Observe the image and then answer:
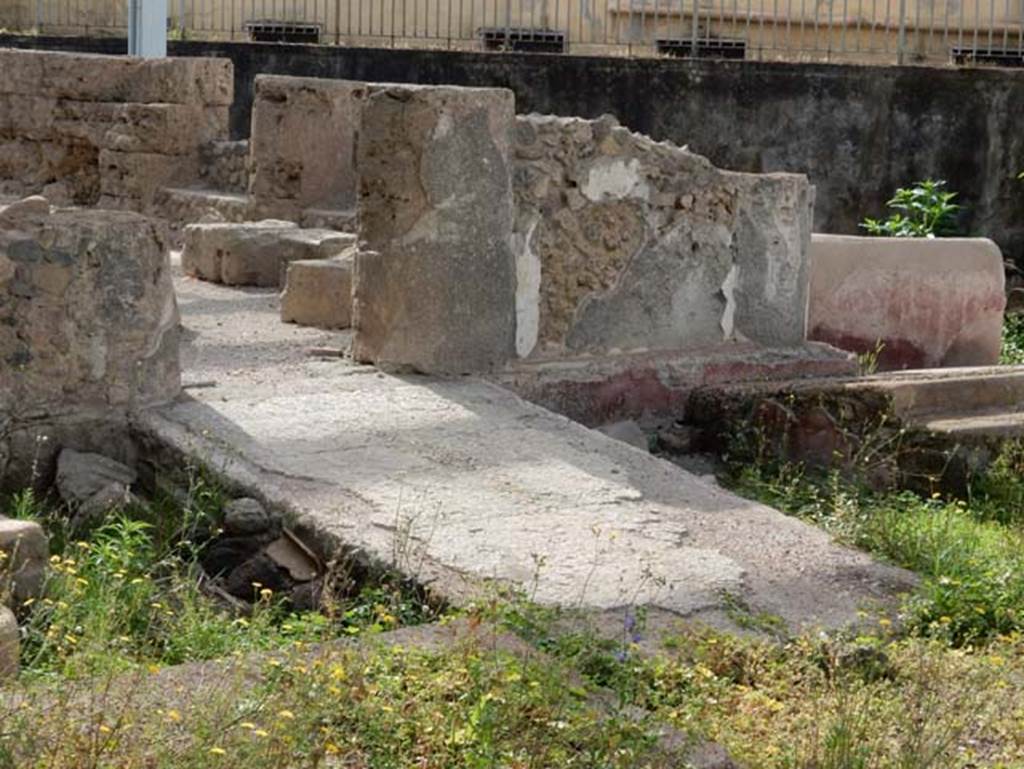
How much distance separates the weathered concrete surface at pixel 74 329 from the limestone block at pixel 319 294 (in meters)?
2.00

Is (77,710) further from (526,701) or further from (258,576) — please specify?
(258,576)

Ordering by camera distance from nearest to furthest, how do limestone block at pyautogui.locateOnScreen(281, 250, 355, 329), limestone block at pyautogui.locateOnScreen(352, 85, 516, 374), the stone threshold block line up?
limestone block at pyautogui.locateOnScreen(352, 85, 516, 374)
limestone block at pyautogui.locateOnScreen(281, 250, 355, 329)
the stone threshold block

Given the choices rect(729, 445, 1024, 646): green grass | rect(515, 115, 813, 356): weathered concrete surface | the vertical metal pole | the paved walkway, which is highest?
the vertical metal pole

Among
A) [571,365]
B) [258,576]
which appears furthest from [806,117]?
[258,576]

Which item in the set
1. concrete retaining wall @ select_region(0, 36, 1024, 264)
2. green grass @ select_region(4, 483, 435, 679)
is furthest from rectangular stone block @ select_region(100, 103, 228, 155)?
green grass @ select_region(4, 483, 435, 679)

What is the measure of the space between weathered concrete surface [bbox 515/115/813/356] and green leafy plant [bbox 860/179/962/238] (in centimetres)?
382

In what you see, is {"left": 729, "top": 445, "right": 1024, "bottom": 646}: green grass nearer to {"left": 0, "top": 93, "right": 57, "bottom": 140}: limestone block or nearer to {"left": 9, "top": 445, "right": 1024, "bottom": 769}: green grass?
{"left": 9, "top": 445, "right": 1024, "bottom": 769}: green grass

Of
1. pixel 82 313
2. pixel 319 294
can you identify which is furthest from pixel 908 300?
pixel 82 313

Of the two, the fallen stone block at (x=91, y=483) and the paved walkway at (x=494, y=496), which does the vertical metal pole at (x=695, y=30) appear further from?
the fallen stone block at (x=91, y=483)

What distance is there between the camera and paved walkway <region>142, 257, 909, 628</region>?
5367 millimetres

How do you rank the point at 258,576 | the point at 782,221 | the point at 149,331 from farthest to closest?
the point at 782,221, the point at 149,331, the point at 258,576

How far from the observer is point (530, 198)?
25.3 feet

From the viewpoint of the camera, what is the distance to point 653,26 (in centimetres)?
1648

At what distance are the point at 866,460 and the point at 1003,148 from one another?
23.5ft
